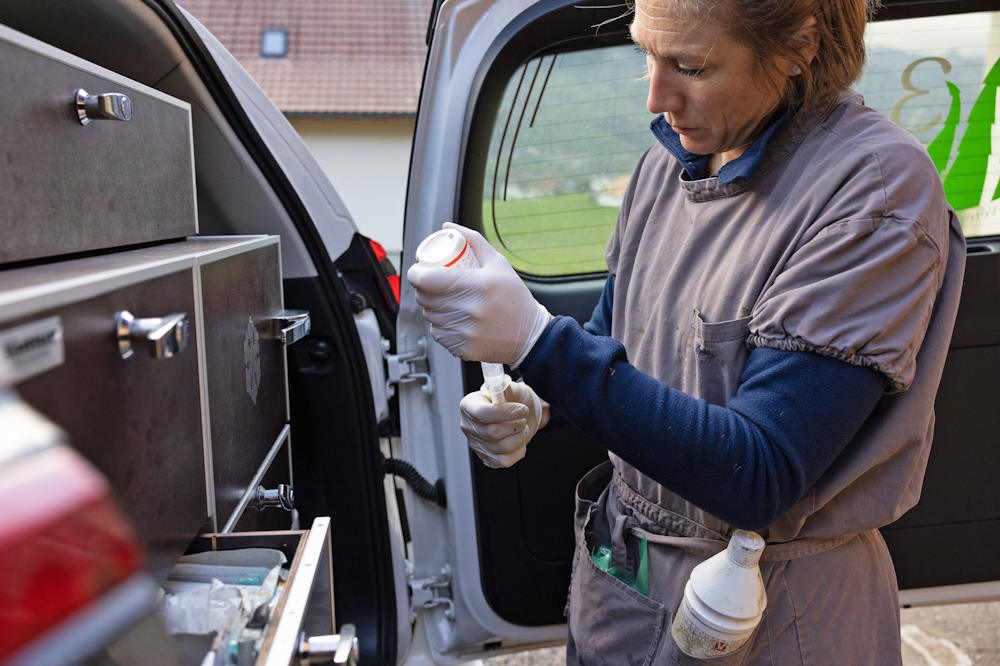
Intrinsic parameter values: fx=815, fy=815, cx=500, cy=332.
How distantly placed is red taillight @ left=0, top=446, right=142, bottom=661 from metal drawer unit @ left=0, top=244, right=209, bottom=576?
0.36ft

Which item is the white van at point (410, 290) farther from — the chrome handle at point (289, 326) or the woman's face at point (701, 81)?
the woman's face at point (701, 81)

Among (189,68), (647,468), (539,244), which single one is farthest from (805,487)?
(189,68)

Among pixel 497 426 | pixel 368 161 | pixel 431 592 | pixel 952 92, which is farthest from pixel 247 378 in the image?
pixel 368 161

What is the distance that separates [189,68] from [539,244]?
86cm

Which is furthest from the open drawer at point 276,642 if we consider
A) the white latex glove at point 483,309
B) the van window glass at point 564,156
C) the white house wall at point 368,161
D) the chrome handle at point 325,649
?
the white house wall at point 368,161

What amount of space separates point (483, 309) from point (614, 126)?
0.97 metres

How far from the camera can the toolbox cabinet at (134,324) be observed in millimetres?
646

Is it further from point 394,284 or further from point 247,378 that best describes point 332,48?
point 247,378

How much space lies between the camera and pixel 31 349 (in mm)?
579

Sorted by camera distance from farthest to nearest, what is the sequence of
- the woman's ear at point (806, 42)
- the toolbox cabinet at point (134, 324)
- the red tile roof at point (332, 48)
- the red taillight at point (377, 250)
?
the red tile roof at point (332, 48)
the red taillight at point (377, 250)
the woman's ear at point (806, 42)
the toolbox cabinet at point (134, 324)

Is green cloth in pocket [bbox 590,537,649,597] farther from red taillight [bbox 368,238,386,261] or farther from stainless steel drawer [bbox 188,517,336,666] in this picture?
red taillight [bbox 368,238,386,261]

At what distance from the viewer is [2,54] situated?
75 cm

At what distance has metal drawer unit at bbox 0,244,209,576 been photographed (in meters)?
0.60

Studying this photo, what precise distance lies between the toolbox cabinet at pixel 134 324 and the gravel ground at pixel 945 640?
1902 millimetres
